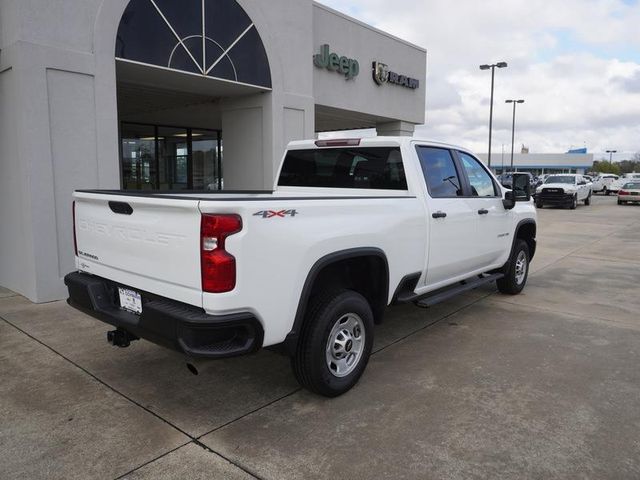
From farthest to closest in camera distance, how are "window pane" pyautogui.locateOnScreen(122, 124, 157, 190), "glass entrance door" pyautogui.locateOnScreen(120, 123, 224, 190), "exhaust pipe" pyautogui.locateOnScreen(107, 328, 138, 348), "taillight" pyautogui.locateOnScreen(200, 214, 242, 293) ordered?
"glass entrance door" pyautogui.locateOnScreen(120, 123, 224, 190), "window pane" pyautogui.locateOnScreen(122, 124, 157, 190), "exhaust pipe" pyautogui.locateOnScreen(107, 328, 138, 348), "taillight" pyautogui.locateOnScreen(200, 214, 242, 293)

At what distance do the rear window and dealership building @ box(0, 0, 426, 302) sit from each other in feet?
9.60

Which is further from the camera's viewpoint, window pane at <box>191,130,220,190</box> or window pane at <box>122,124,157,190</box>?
window pane at <box>191,130,220,190</box>

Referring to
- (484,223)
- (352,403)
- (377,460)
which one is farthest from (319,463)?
(484,223)

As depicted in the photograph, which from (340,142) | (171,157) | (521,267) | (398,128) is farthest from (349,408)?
(171,157)

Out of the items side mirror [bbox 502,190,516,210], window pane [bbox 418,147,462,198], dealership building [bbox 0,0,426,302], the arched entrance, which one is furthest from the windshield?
window pane [bbox 418,147,462,198]

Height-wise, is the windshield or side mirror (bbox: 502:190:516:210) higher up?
the windshield

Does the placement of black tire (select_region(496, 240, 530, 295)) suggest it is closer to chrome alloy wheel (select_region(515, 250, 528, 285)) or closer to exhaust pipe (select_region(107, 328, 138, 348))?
chrome alloy wheel (select_region(515, 250, 528, 285))

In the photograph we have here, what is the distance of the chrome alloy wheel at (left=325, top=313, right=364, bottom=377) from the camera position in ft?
12.8

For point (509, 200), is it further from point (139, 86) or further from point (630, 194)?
point (630, 194)

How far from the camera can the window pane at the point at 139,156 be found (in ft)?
51.4

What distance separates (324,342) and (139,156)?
13973 millimetres

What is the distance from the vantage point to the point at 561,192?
2488 cm

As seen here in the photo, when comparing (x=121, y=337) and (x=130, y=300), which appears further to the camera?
(x=121, y=337)

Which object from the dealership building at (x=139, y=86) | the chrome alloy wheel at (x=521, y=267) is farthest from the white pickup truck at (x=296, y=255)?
the dealership building at (x=139, y=86)
